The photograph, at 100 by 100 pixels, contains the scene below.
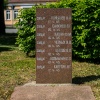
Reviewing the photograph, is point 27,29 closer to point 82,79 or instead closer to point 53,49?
point 82,79

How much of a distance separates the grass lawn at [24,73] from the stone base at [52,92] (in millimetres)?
172

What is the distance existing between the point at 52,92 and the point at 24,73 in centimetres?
A: 203

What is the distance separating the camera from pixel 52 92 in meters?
6.62

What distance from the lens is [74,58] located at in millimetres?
10539

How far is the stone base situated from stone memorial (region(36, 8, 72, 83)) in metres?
0.24

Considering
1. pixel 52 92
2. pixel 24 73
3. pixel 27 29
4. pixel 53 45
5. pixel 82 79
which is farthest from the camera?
pixel 27 29

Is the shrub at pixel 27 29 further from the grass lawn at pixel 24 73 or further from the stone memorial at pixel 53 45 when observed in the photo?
the stone memorial at pixel 53 45

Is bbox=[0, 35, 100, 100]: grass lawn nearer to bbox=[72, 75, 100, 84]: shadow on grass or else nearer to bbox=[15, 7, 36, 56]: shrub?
bbox=[72, 75, 100, 84]: shadow on grass

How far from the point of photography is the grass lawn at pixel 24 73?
281 inches

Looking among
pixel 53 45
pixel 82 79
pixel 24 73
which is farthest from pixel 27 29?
pixel 53 45

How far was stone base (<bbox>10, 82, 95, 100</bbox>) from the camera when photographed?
20.7 ft

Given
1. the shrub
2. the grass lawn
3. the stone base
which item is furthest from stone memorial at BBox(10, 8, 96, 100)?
the shrub

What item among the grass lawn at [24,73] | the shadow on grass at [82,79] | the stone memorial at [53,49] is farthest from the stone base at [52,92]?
the shadow on grass at [82,79]

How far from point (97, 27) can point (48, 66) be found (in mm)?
2911
